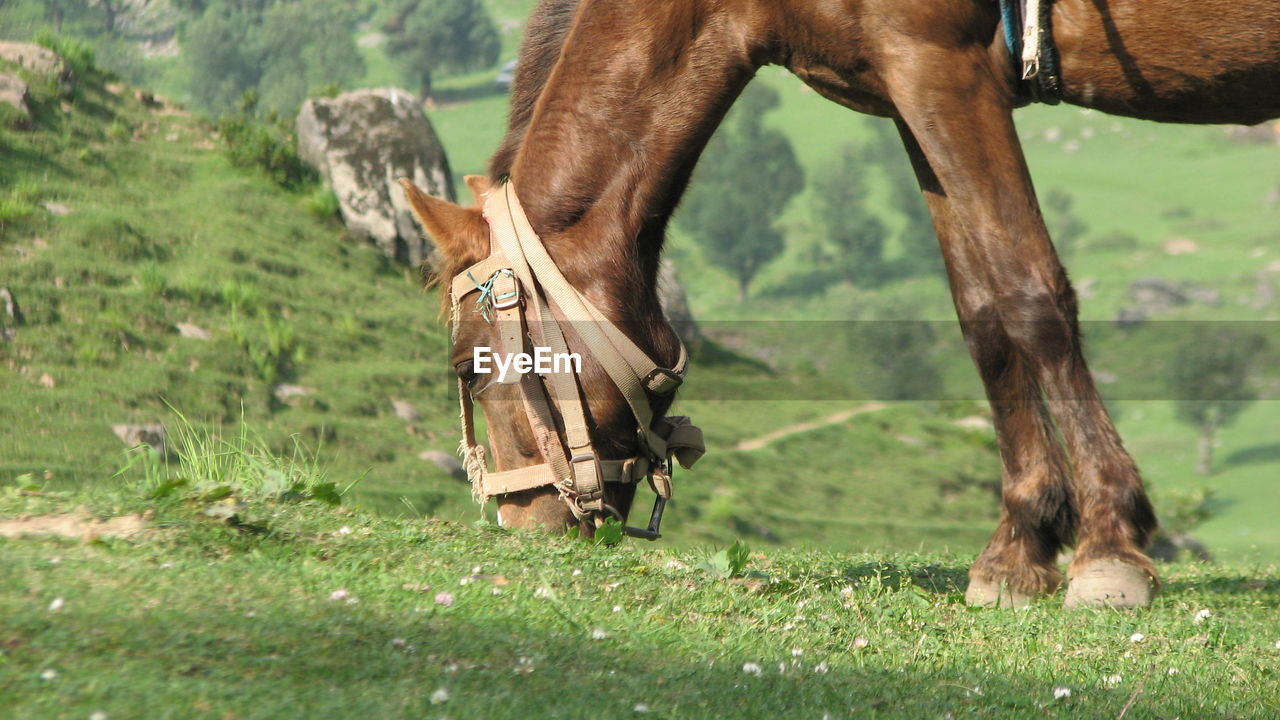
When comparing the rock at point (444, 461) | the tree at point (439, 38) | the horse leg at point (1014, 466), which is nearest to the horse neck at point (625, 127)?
the horse leg at point (1014, 466)

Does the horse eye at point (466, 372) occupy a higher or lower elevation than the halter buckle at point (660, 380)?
higher

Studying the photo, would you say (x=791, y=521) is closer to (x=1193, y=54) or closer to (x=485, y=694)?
(x=1193, y=54)

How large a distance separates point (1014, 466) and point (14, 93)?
44.7 ft

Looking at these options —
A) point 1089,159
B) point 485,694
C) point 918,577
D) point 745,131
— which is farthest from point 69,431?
point 1089,159

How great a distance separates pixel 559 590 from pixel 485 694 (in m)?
0.92

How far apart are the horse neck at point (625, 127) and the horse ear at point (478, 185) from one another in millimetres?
186

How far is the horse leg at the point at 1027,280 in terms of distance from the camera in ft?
13.4

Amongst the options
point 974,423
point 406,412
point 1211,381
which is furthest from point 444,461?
point 1211,381

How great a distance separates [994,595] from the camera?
4457 millimetres

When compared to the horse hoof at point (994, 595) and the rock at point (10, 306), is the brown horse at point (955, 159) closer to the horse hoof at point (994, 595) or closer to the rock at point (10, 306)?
the horse hoof at point (994, 595)

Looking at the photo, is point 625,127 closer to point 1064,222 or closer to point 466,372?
point 466,372

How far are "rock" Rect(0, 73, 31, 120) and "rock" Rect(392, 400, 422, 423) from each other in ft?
19.6

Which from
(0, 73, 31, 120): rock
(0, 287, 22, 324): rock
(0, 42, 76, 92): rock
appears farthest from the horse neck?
(0, 42, 76, 92): rock

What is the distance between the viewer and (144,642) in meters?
2.61
